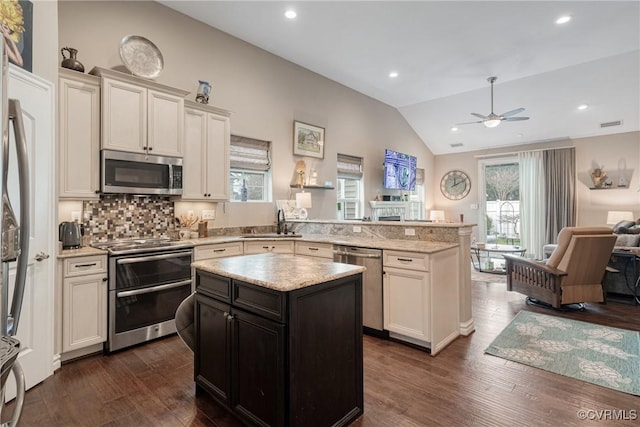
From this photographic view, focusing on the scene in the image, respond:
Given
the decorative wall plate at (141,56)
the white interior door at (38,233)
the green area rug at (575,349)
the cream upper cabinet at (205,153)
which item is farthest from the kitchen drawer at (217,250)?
the green area rug at (575,349)

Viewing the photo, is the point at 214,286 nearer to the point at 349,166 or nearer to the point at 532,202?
the point at 349,166

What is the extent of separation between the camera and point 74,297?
269cm

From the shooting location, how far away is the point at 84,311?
2744 mm

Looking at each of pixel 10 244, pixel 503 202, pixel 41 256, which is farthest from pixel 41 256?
pixel 503 202

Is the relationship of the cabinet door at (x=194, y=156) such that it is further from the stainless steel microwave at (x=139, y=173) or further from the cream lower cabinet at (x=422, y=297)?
the cream lower cabinet at (x=422, y=297)

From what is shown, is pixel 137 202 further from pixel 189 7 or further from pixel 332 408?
pixel 332 408

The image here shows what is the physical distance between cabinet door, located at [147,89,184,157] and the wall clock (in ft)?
25.6

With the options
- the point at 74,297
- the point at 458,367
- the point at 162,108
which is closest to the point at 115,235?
the point at 74,297

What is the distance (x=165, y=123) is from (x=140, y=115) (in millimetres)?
257

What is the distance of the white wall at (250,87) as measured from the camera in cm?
344

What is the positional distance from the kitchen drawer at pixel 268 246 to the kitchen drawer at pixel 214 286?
1.83 meters

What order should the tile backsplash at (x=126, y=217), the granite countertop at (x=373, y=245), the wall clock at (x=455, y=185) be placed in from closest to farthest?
the granite countertop at (x=373, y=245), the tile backsplash at (x=126, y=217), the wall clock at (x=455, y=185)

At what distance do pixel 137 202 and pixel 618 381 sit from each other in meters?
4.67

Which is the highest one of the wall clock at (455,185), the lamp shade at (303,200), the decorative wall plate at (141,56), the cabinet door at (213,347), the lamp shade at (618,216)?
the decorative wall plate at (141,56)
